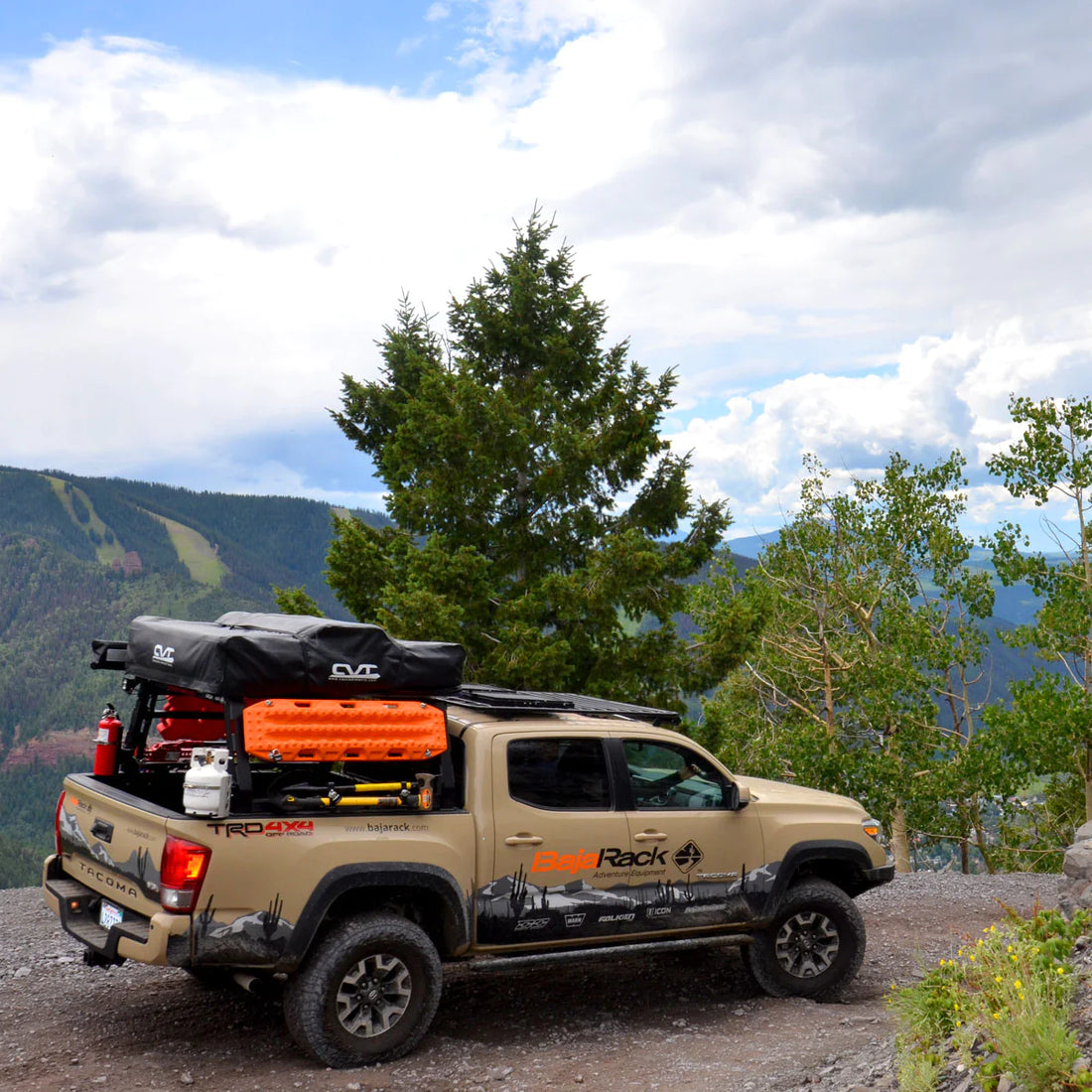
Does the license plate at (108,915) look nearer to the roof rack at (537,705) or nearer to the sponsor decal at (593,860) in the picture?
the roof rack at (537,705)

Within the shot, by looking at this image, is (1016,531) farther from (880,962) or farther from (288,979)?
(288,979)

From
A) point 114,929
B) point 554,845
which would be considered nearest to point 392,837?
point 554,845

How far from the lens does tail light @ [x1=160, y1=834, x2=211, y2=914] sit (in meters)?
5.53

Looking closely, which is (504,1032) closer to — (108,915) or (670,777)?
(670,777)

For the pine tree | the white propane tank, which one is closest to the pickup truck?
the white propane tank

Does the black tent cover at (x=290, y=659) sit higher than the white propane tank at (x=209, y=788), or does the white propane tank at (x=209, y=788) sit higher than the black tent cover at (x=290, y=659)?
the black tent cover at (x=290, y=659)

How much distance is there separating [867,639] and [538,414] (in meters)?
15.5

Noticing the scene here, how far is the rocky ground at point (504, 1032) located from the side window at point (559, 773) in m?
1.05

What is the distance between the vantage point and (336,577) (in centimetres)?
2091

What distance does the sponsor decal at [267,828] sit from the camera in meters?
5.62

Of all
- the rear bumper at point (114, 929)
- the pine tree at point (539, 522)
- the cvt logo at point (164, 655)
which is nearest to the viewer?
the rear bumper at point (114, 929)

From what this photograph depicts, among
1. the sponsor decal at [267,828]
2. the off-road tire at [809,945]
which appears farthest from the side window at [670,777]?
the sponsor decal at [267,828]

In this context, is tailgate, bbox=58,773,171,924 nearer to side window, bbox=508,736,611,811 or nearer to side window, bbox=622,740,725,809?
side window, bbox=508,736,611,811

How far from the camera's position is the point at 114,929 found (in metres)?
5.88
